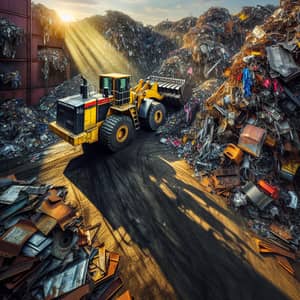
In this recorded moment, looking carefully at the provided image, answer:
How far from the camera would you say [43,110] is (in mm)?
12508

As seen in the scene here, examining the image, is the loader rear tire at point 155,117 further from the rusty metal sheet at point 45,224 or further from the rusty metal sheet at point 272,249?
the rusty metal sheet at point 272,249

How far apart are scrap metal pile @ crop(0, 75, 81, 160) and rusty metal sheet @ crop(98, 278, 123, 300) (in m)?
7.03

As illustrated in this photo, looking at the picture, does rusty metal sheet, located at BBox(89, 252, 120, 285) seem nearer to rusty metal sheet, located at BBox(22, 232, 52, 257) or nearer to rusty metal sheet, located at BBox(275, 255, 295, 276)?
rusty metal sheet, located at BBox(22, 232, 52, 257)

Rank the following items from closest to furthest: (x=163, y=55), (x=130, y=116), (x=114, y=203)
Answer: (x=114, y=203)
(x=130, y=116)
(x=163, y=55)

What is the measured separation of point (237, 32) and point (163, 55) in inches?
321

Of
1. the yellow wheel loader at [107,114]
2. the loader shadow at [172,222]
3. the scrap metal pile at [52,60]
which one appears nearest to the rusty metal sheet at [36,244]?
the loader shadow at [172,222]

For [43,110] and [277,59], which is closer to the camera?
[277,59]

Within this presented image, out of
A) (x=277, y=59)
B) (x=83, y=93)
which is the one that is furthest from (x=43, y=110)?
(x=277, y=59)

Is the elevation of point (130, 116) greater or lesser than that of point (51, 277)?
greater

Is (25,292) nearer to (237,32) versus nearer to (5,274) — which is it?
(5,274)

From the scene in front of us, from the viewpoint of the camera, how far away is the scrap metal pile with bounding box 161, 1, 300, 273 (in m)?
6.21

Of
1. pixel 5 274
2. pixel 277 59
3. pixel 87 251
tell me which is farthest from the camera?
pixel 277 59

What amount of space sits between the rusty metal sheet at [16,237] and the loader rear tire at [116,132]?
447cm

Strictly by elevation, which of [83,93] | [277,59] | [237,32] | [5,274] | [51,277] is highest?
[237,32]
